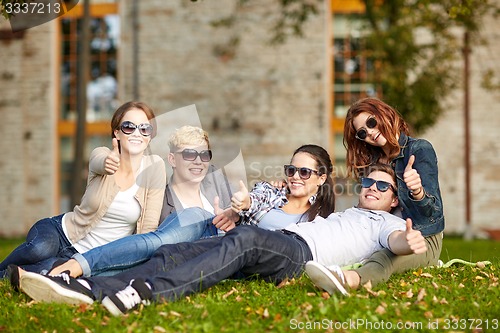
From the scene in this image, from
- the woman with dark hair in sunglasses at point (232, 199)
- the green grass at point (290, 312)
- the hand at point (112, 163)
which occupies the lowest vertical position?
the green grass at point (290, 312)

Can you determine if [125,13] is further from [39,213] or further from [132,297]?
[132,297]

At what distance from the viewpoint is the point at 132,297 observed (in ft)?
15.0

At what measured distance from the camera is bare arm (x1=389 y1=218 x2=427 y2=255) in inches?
194

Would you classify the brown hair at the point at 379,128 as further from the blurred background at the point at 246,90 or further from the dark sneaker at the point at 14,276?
the blurred background at the point at 246,90

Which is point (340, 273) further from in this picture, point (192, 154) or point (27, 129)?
point (27, 129)

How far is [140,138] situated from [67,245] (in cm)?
100

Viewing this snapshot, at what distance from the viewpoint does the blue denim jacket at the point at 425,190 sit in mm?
5609

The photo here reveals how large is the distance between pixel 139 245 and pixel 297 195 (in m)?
1.27

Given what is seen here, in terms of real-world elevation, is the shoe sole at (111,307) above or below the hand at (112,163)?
below

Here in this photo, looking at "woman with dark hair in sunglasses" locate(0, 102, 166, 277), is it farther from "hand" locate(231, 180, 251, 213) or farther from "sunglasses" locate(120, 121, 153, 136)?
"hand" locate(231, 180, 251, 213)

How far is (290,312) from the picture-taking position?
4.59m

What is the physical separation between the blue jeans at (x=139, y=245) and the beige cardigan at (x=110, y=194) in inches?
7.3

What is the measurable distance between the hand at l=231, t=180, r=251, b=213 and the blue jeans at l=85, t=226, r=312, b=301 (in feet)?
1.25

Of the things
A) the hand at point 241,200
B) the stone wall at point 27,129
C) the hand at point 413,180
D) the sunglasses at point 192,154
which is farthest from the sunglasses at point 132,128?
the stone wall at point 27,129
